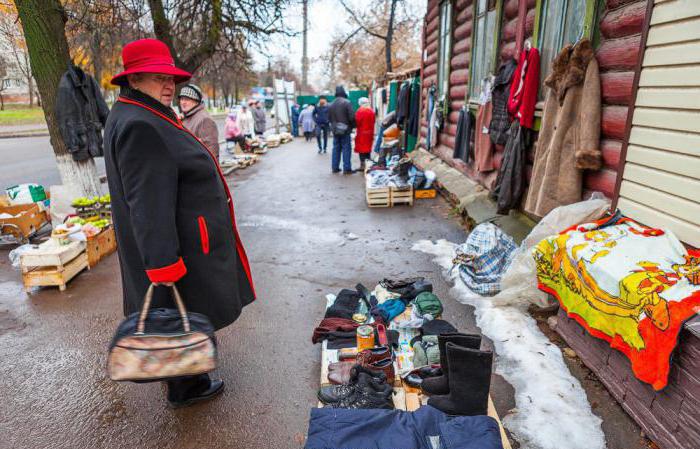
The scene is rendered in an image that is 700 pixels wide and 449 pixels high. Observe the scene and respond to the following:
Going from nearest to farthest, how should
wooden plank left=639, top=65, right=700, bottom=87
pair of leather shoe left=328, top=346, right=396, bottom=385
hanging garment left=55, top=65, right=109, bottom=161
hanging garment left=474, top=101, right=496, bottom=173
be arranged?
1. pair of leather shoe left=328, top=346, right=396, bottom=385
2. wooden plank left=639, top=65, right=700, bottom=87
3. hanging garment left=55, top=65, right=109, bottom=161
4. hanging garment left=474, top=101, right=496, bottom=173

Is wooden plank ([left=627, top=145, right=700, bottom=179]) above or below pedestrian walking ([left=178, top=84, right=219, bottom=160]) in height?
below

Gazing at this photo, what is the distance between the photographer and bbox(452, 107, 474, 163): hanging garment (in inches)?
280

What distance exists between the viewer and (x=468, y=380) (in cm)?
222

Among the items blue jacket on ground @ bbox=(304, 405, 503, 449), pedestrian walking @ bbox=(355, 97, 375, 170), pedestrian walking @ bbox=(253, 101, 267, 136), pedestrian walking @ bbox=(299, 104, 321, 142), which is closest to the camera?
blue jacket on ground @ bbox=(304, 405, 503, 449)

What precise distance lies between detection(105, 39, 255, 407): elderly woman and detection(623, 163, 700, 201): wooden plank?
291 centimetres

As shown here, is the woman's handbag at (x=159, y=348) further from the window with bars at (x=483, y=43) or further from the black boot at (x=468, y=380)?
the window with bars at (x=483, y=43)

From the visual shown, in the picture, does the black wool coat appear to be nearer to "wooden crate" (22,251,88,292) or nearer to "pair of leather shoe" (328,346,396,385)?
"pair of leather shoe" (328,346,396,385)

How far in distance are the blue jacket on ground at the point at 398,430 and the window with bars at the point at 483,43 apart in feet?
18.5

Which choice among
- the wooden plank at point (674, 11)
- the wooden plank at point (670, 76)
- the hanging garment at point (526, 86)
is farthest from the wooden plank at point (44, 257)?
the wooden plank at point (674, 11)

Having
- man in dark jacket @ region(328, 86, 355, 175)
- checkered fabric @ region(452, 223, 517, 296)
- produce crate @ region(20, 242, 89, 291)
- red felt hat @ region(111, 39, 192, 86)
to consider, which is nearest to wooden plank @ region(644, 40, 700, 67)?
checkered fabric @ region(452, 223, 517, 296)

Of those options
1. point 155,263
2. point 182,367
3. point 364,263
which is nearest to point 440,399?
point 182,367

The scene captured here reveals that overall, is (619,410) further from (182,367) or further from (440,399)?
(182,367)

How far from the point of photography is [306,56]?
3694 centimetres

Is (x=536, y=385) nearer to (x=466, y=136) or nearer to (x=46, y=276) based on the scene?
(x=46, y=276)
